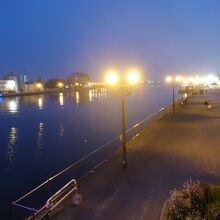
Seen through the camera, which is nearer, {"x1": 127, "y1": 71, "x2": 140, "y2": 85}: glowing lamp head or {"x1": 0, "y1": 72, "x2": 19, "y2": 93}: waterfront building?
{"x1": 127, "y1": 71, "x2": 140, "y2": 85}: glowing lamp head

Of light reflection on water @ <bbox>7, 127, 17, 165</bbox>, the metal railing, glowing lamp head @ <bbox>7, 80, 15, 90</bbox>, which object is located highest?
glowing lamp head @ <bbox>7, 80, 15, 90</bbox>

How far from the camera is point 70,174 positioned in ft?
67.2

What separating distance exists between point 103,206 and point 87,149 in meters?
17.0

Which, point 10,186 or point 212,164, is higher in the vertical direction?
point 212,164

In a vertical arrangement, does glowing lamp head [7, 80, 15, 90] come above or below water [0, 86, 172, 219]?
above

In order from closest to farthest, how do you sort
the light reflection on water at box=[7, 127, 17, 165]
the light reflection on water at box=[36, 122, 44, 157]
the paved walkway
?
the paved walkway → the light reflection on water at box=[7, 127, 17, 165] → the light reflection on water at box=[36, 122, 44, 157]

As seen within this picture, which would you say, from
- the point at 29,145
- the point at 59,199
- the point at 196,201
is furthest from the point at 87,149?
the point at 196,201

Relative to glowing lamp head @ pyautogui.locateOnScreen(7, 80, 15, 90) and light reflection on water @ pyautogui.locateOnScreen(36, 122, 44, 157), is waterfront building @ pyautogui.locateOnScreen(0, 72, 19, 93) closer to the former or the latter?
glowing lamp head @ pyautogui.locateOnScreen(7, 80, 15, 90)

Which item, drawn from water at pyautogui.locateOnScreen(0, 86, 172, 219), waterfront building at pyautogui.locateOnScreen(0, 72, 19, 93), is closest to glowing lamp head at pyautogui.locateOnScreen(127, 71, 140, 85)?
water at pyautogui.locateOnScreen(0, 86, 172, 219)

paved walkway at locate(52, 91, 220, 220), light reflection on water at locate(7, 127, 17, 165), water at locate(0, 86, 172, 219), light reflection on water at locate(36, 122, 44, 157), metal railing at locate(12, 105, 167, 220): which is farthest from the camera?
light reflection on water at locate(36, 122, 44, 157)

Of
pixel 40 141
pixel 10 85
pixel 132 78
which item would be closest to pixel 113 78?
pixel 132 78

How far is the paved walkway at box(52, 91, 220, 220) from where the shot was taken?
35.8ft

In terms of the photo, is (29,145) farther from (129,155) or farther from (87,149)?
(129,155)

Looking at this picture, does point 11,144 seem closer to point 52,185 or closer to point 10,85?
point 52,185
